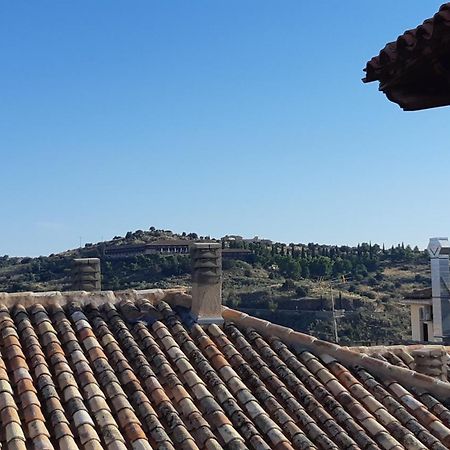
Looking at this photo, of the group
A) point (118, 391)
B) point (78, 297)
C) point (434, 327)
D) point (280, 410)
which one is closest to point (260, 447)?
point (280, 410)

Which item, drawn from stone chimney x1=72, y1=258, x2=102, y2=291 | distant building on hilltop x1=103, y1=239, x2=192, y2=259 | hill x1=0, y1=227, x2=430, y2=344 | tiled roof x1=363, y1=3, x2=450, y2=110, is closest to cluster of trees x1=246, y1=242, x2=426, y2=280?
hill x1=0, y1=227, x2=430, y2=344

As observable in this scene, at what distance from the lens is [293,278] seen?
75.1 meters

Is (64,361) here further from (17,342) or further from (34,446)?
(34,446)

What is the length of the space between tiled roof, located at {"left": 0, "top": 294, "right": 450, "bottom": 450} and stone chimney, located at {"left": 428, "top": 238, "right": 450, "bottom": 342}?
14223 mm

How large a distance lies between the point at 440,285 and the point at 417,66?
66.9ft

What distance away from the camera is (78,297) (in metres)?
9.39

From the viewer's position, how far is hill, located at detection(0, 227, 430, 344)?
5600 centimetres

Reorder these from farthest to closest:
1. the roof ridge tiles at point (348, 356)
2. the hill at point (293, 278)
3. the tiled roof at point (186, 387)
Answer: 1. the hill at point (293, 278)
2. the roof ridge tiles at point (348, 356)
3. the tiled roof at point (186, 387)

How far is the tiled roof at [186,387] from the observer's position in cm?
692

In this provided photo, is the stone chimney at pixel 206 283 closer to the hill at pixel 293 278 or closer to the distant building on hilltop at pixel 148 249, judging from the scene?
the hill at pixel 293 278

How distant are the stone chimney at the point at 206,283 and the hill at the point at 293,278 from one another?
1561 inches

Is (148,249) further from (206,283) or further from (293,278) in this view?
(206,283)

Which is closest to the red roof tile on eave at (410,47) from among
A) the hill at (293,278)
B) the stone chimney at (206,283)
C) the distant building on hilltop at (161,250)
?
the stone chimney at (206,283)

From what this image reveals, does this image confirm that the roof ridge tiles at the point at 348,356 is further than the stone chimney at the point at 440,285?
No
